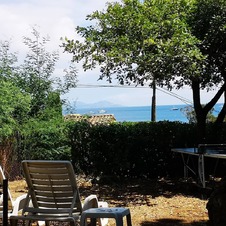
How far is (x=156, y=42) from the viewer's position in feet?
24.8

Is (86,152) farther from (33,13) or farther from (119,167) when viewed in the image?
(33,13)

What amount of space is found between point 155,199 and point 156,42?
2731 millimetres

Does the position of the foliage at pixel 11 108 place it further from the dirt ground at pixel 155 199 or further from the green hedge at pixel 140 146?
the green hedge at pixel 140 146

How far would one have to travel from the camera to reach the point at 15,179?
32.8 feet

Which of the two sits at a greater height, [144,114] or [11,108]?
[144,114]

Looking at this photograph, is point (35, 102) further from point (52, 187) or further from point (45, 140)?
point (52, 187)

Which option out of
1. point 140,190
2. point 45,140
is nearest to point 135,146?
point 140,190

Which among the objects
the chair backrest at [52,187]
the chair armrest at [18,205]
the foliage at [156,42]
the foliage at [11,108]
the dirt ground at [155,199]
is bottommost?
the dirt ground at [155,199]

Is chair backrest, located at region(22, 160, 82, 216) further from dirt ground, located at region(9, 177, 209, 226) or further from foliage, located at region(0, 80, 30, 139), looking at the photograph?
foliage, located at region(0, 80, 30, 139)

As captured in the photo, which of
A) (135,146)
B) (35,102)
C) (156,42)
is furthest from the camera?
(35,102)

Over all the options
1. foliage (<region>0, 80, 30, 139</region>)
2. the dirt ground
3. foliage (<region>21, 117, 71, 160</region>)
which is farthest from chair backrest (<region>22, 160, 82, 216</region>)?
foliage (<region>21, 117, 71, 160</region>)

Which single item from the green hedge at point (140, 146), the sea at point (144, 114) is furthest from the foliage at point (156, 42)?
the sea at point (144, 114)

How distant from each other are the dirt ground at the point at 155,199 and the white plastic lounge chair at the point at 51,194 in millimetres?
1148

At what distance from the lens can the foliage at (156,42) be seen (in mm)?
7566
